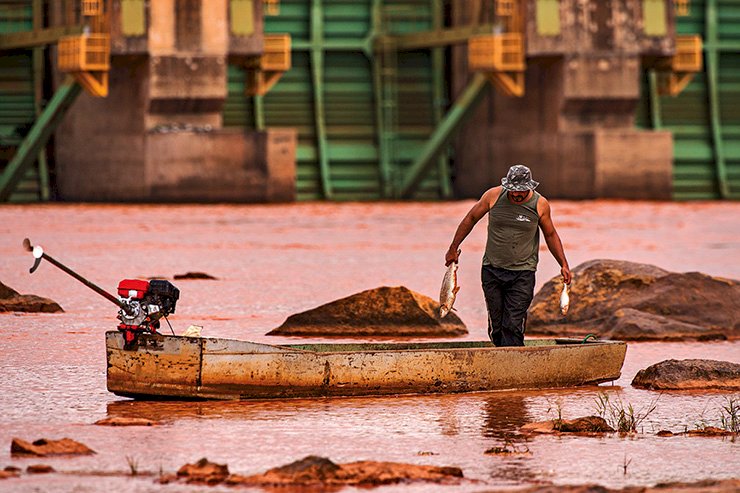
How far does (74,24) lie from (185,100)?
3051mm

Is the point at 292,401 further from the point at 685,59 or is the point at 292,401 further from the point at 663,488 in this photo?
the point at 685,59

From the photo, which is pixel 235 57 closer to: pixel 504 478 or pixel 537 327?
pixel 537 327

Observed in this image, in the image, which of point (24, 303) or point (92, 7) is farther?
point (92, 7)

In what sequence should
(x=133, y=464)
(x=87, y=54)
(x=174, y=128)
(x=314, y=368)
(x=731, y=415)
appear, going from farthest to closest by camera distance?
(x=174, y=128) < (x=87, y=54) < (x=314, y=368) < (x=731, y=415) < (x=133, y=464)

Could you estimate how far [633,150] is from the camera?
4603 cm

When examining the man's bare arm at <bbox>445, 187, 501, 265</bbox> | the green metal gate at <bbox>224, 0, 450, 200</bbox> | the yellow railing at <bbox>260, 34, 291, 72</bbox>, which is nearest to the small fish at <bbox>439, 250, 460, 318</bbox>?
the man's bare arm at <bbox>445, 187, 501, 265</bbox>

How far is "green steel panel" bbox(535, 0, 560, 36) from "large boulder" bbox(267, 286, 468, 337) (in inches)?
1122

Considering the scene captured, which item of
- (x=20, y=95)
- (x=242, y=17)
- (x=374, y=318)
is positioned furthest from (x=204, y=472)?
(x=20, y=95)

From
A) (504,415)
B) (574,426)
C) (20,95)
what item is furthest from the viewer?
(20,95)

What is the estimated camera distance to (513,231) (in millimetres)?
13328

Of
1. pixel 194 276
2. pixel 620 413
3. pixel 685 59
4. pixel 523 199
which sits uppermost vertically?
pixel 685 59

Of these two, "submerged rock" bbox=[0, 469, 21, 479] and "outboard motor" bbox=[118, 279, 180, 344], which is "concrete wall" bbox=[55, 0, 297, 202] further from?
"submerged rock" bbox=[0, 469, 21, 479]

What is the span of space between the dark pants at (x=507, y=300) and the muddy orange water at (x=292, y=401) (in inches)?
23.2

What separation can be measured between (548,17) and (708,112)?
9097 millimetres
